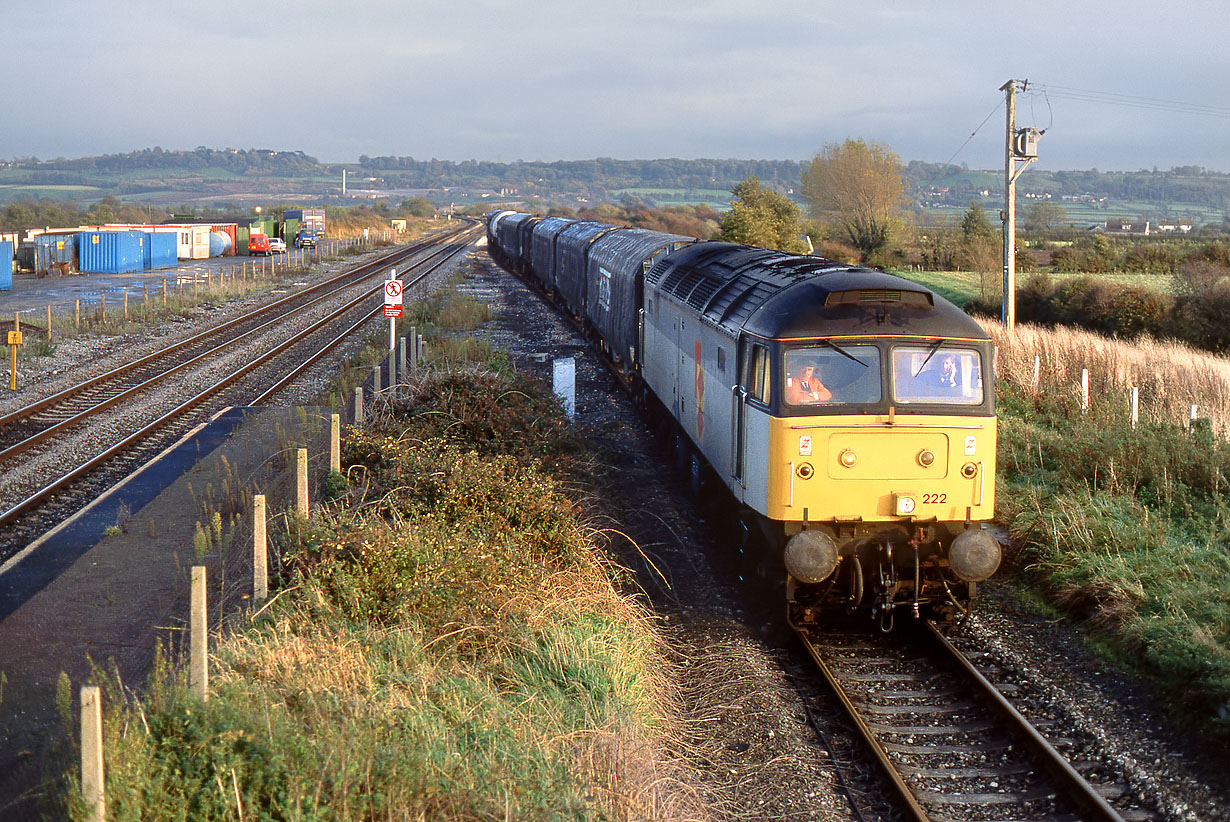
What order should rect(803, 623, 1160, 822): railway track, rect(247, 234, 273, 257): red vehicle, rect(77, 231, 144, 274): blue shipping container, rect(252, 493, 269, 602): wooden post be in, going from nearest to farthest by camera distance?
rect(803, 623, 1160, 822): railway track → rect(252, 493, 269, 602): wooden post → rect(77, 231, 144, 274): blue shipping container → rect(247, 234, 273, 257): red vehicle

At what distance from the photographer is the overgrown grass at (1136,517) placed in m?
8.67

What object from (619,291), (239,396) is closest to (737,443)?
(619,291)

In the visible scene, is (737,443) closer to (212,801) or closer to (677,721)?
(677,721)

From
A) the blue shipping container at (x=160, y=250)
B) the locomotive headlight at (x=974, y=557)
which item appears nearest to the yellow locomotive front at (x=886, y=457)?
the locomotive headlight at (x=974, y=557)

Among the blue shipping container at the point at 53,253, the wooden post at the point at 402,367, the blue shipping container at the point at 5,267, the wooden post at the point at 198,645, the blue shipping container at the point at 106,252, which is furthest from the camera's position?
the blue shipping container at the point at 106,252

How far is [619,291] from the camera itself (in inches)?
842

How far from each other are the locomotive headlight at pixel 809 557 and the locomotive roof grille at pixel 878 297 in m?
2.03

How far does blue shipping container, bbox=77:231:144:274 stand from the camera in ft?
168

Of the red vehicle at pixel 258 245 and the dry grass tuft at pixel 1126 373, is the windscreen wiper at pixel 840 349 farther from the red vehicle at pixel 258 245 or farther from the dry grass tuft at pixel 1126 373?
the red vehicle at pixel 258 245

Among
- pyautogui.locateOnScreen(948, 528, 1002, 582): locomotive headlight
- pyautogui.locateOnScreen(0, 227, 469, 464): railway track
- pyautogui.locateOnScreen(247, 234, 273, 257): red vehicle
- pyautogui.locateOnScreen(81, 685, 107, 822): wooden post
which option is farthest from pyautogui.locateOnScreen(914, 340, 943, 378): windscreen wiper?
pyautogui.locateOnScreen(247, 234, 273, 257): red vehicle

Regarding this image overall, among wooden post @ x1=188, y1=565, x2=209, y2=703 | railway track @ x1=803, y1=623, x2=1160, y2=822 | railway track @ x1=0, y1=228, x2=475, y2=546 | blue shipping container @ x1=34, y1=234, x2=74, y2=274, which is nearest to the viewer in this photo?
wooden post @ x1=188, y1=565, x2=209, y2=703

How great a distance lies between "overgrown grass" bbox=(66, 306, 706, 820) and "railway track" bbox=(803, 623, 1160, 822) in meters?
1.48

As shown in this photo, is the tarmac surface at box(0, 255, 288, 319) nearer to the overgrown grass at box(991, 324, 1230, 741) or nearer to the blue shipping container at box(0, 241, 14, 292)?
the blue shipping container at box(0, 241, 14, 292)

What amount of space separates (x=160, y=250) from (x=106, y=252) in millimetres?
5357
